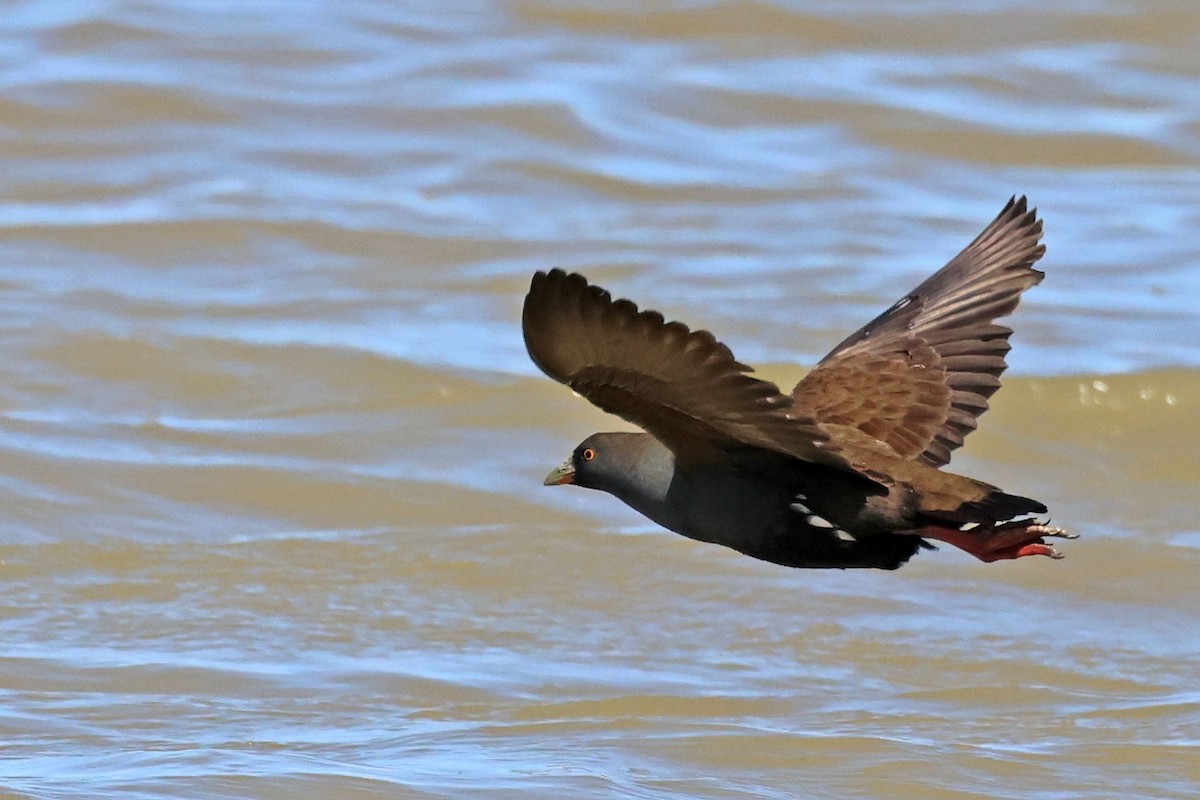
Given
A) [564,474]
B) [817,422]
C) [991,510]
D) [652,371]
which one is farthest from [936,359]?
[652,371]

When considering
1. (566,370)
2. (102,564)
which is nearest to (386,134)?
(102,564)

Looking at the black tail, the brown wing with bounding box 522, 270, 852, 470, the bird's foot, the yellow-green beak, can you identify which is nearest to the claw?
the bird's foot

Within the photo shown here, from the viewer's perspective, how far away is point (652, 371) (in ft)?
19.7

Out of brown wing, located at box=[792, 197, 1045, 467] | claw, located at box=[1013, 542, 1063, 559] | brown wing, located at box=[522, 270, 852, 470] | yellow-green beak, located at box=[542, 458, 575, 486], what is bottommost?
claw, located at box=[1013, 542, 1063, 559]

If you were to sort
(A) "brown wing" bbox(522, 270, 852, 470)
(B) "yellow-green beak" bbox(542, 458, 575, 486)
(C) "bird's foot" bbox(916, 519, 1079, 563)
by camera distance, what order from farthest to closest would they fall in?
(B) "yellow-green beak" bbox(542, 458, 575, 486) → (C) "bird's foot" bbox(916, 519, 1079, 563) → (A) "brown wing" bbox(522, 270, 852, 470)

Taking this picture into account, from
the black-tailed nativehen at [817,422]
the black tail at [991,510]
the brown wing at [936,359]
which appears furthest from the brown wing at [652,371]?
the brown wing at [936,359]

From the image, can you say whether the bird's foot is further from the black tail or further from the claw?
the black tail

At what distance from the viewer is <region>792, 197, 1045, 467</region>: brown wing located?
751 cm

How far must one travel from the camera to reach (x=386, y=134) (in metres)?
16.5

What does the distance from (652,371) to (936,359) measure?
2138mm

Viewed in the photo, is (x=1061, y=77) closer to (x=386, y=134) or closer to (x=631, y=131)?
(x=631, y=131)

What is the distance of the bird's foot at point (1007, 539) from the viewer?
6.91m

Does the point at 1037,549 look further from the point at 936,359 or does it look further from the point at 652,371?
the point at 652,371

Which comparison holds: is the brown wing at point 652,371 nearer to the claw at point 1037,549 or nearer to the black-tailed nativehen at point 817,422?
the black-tailed nativehen at point 817,422
